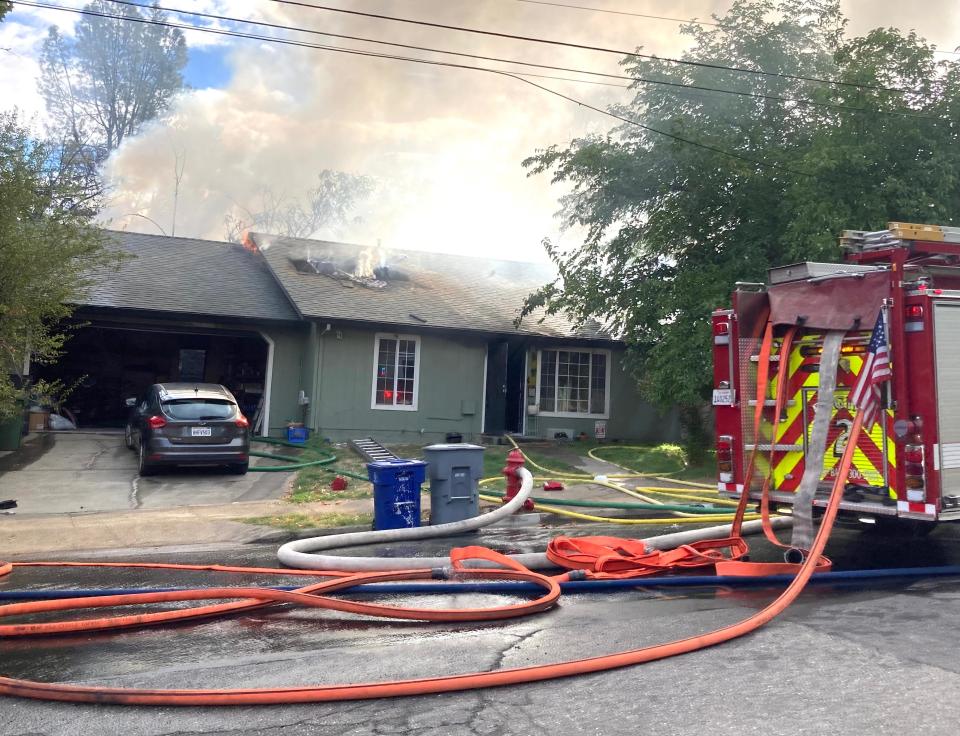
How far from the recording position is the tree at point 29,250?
10.3 m

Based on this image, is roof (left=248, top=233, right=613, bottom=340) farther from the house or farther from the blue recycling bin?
the blue recycling bin

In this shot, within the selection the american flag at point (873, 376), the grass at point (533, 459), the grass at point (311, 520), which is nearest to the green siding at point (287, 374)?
the grass at point (533, 459)

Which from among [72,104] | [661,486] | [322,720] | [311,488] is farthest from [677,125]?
[72,104]

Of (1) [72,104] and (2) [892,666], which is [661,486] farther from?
(1) [72,104]

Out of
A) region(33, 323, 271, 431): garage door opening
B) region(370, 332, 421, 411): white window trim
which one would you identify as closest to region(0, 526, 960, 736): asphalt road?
region(370, 332, 421, 411): white window trim

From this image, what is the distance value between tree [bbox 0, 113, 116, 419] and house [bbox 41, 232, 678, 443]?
381cm

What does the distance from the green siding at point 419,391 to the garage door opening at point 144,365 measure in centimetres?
497

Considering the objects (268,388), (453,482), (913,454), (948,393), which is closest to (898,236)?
(948,393)

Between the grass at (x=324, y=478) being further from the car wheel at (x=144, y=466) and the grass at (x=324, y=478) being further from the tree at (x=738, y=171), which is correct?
the tree at (x=738, y=171)

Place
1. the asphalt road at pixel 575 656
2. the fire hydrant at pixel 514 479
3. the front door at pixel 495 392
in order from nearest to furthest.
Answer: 1. the asphalt road at pixel 575 656
2. the fire hydrant at pixel 514 479
3. the front door at pixel 495 392

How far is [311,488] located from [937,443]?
8690 mm

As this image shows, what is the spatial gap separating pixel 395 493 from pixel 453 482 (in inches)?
27.7

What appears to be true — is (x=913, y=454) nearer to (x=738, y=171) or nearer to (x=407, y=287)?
Answer: (x=738, y=171)

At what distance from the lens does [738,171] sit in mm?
14367
